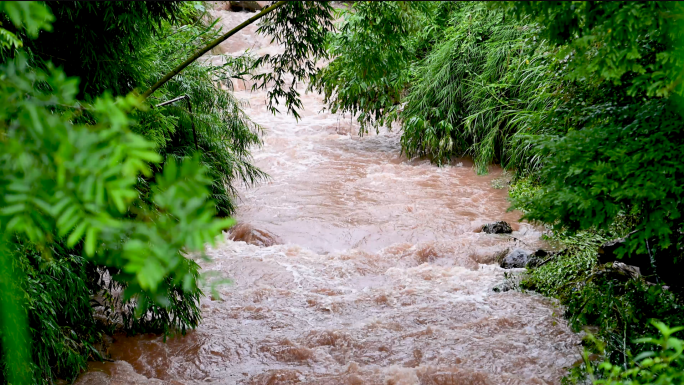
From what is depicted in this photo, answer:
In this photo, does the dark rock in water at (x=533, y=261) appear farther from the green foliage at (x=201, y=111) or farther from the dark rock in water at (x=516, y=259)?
the green foliage at (x=201, y=111)

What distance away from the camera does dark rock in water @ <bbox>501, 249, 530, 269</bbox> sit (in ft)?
20.1

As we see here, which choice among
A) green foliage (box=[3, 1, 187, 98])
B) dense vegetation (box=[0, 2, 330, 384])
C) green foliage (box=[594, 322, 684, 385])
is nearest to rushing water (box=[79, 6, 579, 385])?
dense vegetation (box=[0, 2, 330, 384])

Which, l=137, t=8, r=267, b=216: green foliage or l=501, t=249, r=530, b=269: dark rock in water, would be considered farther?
l=137, t=8, r=267, b=216: green foliage

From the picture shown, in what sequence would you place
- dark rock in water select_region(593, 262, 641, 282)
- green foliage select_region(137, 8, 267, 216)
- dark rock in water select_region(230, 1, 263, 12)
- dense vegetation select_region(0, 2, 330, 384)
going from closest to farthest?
dense vegetation select_region(0, 2, 330, 384)
dark rock in water select_region(593, 262, 641, 282)
green foliage select_region(137, 8, 267, 216)
dark rock in water select_region(230, 1, 263, 12)

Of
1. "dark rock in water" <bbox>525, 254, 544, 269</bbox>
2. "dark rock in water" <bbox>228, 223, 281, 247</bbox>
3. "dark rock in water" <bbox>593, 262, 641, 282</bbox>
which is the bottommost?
"dark rock in water" <bbox>228, 223, 281, 247</bbox>

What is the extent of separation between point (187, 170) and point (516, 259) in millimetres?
5435

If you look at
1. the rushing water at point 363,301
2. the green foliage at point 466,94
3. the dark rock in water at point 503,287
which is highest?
the green foliage at point 466,94

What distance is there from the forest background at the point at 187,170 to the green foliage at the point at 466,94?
4309 mm

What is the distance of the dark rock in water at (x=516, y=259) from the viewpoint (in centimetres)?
614

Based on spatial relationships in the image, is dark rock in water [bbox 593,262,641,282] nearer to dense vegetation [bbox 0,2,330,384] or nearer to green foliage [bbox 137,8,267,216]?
dense vegetation [bbox 0,2,330,384]

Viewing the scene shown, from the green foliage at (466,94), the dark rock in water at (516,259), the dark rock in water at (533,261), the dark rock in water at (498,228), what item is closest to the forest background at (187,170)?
the dark rock in water at (533,261)

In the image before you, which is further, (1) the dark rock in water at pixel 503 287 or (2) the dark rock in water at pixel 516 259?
(2) the dark rock in water at pixel 516 259

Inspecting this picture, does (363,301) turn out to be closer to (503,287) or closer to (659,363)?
(503,287)

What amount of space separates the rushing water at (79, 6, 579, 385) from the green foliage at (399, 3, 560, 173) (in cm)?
67
